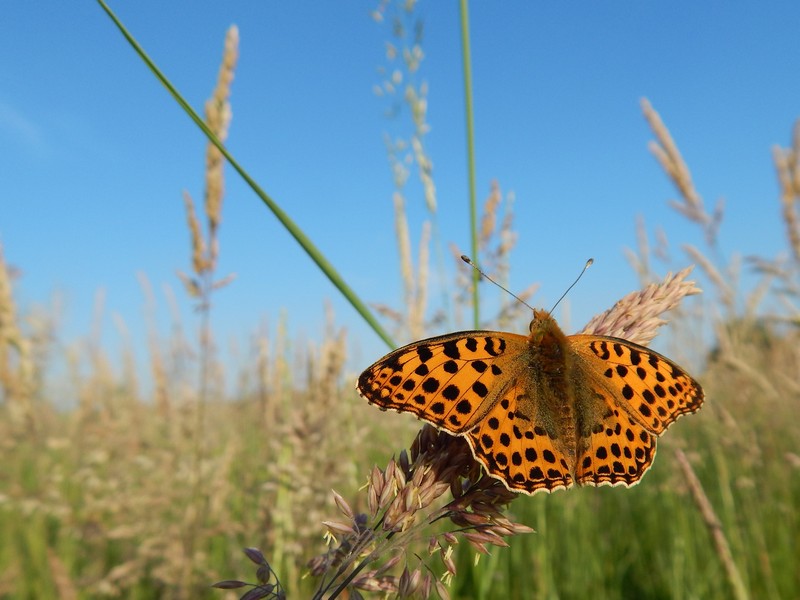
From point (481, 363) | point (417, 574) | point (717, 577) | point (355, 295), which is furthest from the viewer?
point (717, 577)

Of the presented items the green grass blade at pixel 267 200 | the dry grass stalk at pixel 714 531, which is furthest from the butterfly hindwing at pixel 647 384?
the green grass blade at pixel 267 200

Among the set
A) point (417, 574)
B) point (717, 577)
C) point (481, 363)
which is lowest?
point (717, 577)

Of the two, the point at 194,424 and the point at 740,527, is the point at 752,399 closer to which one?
the point at 740,527

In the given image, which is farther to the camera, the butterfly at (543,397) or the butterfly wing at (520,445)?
the butterfly at (543,397)

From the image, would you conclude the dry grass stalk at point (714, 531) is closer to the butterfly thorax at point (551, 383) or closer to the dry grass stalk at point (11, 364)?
the butterfly thorax at point (551, 383)

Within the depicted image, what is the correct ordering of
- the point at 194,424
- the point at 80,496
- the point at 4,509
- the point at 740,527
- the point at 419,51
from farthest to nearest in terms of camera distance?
the point at 80,496 → the point at 4,509 → the point at 740,527 → the point at 194,424 → the point at 419,51

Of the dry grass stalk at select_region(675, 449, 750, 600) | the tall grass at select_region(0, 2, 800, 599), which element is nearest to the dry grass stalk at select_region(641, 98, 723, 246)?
the tall grass at select_region(0, 2, 800, 599)

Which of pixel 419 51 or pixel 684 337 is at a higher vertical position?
pixel 419 51

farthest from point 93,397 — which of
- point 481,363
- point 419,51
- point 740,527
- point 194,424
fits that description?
point 740,527
